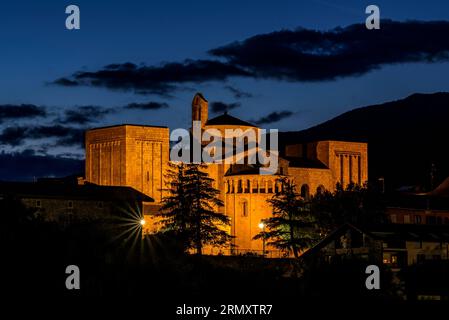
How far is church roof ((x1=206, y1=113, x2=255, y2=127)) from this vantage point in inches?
4422

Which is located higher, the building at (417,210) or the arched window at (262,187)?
the arched window at (262,187)

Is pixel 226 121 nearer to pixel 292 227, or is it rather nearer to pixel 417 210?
pixel 417 210

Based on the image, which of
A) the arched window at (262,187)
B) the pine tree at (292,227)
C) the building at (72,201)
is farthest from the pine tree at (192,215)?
the arched window at (262,187)

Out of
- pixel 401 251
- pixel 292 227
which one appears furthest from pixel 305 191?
pixel 401 251

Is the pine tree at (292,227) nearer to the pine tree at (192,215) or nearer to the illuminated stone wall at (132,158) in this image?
the pine tree at (192,215)

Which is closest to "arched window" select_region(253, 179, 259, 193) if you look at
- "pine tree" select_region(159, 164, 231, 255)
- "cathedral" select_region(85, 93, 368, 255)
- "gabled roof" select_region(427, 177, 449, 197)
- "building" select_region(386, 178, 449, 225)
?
"cathedral" select_region(85, 93, 368, 255)

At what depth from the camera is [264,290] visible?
184 ft

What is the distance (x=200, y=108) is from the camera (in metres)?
114

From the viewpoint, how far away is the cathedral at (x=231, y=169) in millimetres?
97188

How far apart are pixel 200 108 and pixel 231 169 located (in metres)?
14.2

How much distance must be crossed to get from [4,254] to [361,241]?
1127 inches

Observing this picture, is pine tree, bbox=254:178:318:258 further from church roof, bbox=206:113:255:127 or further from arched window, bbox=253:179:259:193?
church roof, bbox=206:113:255:127
